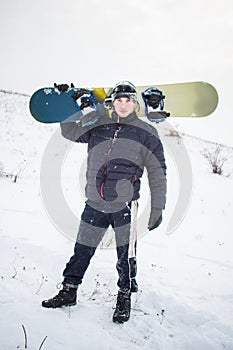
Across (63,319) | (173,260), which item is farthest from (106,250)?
(63,319)

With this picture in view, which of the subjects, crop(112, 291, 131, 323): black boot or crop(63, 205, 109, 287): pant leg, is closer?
crop(112, 291, 131, 323): black boot

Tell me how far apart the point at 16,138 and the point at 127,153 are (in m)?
8.51

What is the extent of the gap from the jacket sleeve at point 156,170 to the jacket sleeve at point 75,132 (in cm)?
67

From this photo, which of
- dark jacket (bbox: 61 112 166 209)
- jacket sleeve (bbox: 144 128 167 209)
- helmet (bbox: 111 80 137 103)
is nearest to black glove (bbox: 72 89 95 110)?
helmet (bbox: 111 80 137 103)

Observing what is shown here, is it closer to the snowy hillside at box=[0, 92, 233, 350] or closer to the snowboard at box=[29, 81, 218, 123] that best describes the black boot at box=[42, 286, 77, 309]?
the snowy hillside at box=[0, 92, 233, 350]

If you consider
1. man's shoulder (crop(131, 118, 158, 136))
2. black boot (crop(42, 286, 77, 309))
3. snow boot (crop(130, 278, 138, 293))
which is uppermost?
man's shoulder (crop(131, 118, 158, 136))

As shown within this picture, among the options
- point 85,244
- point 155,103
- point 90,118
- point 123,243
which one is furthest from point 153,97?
point 85,244

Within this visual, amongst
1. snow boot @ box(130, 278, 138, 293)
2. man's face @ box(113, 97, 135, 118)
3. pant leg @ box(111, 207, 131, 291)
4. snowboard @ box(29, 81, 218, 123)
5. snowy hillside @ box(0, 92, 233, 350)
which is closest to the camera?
snowy hillside @ box(0, 92, 233, 350)

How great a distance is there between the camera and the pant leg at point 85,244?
2398mm

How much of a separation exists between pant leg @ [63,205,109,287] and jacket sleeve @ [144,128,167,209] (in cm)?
54

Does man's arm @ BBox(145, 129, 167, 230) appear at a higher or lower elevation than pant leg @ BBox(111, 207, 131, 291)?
higher

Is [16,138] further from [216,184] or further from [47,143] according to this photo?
[216,184]

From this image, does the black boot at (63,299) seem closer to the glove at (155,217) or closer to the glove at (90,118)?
the glove at (155,217)

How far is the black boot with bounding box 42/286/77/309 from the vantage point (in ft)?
7.65
